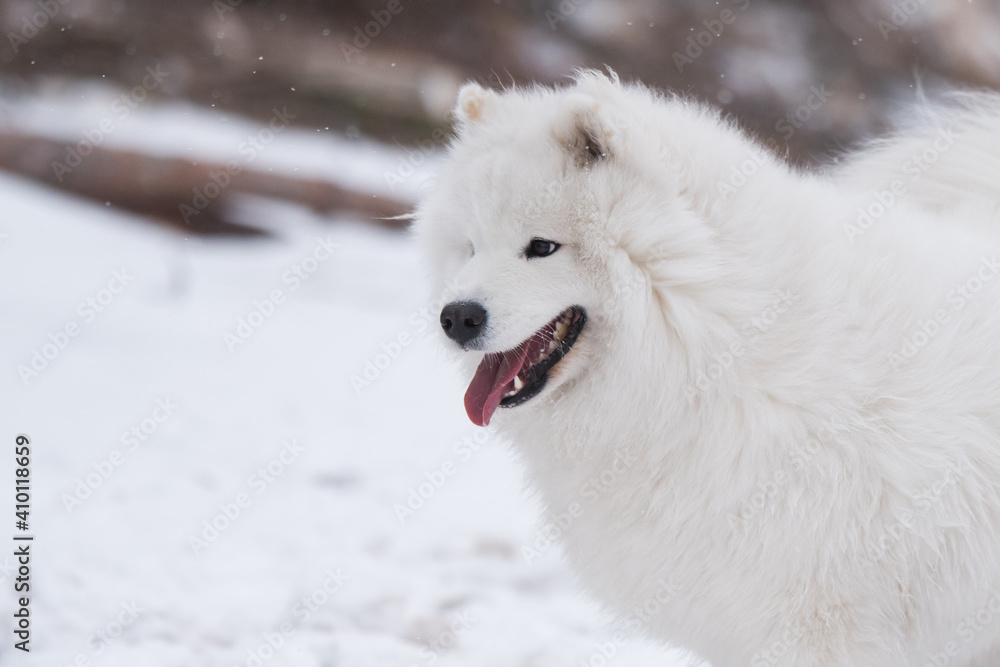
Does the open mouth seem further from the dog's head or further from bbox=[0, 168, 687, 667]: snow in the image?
bbox=[0, 168, 687, 667]: snow

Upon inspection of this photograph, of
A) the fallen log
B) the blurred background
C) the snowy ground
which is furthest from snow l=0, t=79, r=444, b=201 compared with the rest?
the snowy ground

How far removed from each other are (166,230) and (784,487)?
7.32 metres

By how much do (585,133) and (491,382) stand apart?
0.74 meters

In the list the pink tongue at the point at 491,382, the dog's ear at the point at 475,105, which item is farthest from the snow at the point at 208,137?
the pink tongue at the point at 491,382

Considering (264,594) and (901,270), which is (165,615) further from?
(901,270)

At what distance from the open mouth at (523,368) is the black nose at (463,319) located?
17 centimetres

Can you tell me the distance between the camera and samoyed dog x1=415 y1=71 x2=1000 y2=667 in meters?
2.22

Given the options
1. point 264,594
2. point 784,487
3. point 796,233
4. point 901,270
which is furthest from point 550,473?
point 264,594

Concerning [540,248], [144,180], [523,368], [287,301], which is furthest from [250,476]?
[144,180]

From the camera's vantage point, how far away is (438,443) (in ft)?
17.6

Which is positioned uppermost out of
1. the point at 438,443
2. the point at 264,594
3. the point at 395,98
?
the point at 395,98

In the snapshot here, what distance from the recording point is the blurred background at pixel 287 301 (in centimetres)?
350

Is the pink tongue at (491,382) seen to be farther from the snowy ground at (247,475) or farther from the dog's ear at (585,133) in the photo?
the dog's ear at (585,133)

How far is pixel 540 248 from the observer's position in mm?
2363
